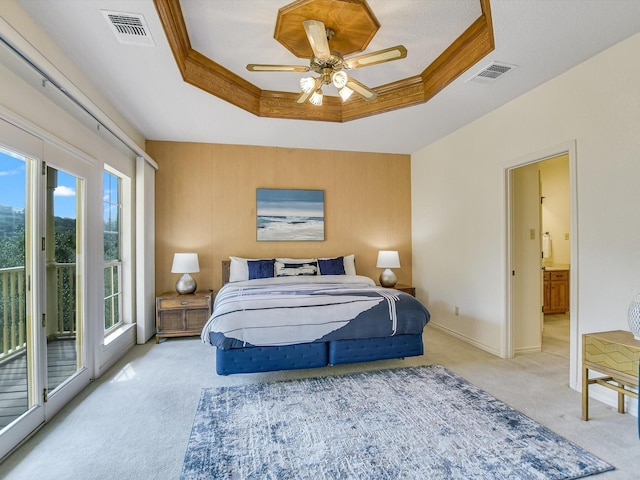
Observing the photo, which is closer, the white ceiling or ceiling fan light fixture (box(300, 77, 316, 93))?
the white ceiling

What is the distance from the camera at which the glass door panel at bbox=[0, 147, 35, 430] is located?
Answer: 6.17ft

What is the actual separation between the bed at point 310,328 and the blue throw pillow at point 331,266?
121 centimetres

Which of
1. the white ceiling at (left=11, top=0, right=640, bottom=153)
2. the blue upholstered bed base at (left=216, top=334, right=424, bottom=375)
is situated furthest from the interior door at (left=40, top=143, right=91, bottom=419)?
the blue upholstered bed base at (left=216, top=334, right=424, bottom=375)

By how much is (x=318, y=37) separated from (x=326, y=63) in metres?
0.30

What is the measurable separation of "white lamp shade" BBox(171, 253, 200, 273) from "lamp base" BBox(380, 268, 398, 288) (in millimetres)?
2688

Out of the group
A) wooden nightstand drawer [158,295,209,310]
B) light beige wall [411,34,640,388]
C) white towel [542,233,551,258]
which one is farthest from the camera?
white towel [542,233,551,258]

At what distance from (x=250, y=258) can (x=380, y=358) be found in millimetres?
2539

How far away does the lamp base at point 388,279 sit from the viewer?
4902 mm

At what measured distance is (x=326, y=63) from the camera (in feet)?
7.89

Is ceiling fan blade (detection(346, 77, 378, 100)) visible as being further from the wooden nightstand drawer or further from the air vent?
the wooden nightstand drawer

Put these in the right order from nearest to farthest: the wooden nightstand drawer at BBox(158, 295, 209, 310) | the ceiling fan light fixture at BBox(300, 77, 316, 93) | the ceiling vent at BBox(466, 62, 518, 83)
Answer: the ceiling fan light fixture at BBox(300, 77, 316, 93) → the ceiling vent at BBox(466, 62, 518, 83) → the wooden nightstand drawer at BBox(158, 295, 209, 310)

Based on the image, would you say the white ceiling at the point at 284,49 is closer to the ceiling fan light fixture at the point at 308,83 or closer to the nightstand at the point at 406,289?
the ceiling fan light fixture at the point at 308,83

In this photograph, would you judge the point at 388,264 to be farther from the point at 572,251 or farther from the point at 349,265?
the point at 572,251

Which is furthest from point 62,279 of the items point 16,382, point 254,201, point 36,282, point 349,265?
point 349,265
